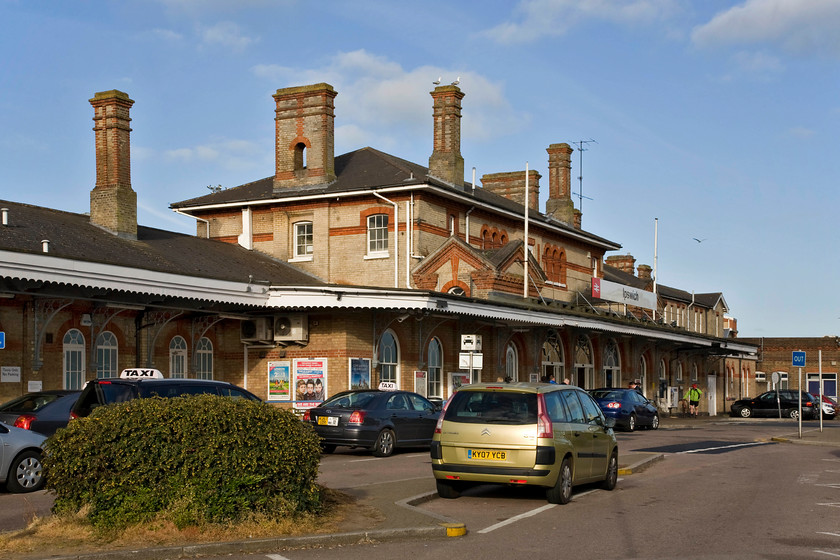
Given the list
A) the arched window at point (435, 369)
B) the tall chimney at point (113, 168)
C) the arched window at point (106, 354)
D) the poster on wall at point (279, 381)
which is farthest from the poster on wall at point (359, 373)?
the tall chimney at point (113, 168)

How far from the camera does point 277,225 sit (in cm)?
4006

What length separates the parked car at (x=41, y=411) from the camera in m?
16.6

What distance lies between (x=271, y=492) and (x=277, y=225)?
29683mm

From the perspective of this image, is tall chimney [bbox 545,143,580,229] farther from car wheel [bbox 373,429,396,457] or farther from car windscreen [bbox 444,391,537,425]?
car windscreen [bbox 444,391,537,425]

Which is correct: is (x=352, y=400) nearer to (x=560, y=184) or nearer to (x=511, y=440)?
(x=511, y=440)

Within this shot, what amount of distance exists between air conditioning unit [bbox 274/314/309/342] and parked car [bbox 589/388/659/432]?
10.2 metres

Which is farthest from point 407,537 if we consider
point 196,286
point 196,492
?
point 196,286

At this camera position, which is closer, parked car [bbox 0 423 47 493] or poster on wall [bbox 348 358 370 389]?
parked car [bbox 0 423 47 493]

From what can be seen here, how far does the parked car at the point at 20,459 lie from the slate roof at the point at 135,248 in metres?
7.18

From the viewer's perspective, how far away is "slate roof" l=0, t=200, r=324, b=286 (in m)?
25.2

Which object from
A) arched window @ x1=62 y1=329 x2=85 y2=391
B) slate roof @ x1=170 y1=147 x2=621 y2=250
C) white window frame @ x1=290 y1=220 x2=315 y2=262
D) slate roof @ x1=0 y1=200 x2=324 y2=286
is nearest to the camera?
arched window @ x1=62 y1=329 x2=85 y2=391

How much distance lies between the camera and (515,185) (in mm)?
54781

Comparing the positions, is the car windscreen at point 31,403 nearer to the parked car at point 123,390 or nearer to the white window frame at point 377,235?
the parked car at point 123,390

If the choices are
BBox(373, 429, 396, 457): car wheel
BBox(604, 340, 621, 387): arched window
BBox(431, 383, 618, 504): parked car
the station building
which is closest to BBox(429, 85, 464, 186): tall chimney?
the station building
